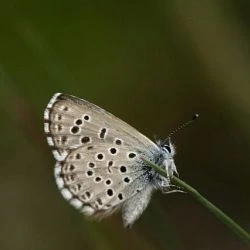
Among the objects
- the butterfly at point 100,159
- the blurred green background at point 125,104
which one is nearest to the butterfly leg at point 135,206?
the butterfly at point 100,159

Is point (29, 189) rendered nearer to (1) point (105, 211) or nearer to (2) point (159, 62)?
(2) point (159, 62)

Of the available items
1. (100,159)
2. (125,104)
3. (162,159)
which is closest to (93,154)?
(100,159)

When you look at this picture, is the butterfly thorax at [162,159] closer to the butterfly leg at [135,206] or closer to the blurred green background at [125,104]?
the butterfly leg at [135,206]

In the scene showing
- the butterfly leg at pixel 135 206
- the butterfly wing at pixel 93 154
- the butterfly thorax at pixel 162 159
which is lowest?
the butterfly leg at pixel 135 206

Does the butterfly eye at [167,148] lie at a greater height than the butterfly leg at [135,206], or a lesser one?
greater

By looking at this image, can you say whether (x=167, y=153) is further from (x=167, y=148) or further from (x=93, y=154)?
(x=93, y=154)

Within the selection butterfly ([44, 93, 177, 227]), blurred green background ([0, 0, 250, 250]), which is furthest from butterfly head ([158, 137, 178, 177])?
blurred green background ([0, 0, 250, 250])

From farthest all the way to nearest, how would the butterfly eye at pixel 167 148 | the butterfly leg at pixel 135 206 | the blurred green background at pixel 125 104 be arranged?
the blurred green background at pixel 125 104
the butterfly eye at pixel 167 148
the butterfly leg at pixel 135 206

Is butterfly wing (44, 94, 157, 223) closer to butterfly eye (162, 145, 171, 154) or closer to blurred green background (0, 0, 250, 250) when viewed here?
butterfly eye (162, 145, 171, 154)
